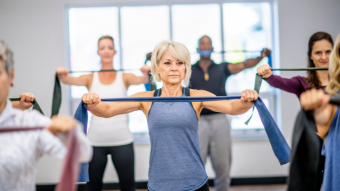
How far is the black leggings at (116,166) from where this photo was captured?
228cm

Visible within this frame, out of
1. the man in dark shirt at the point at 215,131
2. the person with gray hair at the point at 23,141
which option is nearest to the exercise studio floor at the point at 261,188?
the man in dark shirt at the point at 215,131

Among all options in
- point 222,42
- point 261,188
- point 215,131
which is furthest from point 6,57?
point 261,188

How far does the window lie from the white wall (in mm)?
195

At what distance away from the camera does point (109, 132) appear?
2398 mm

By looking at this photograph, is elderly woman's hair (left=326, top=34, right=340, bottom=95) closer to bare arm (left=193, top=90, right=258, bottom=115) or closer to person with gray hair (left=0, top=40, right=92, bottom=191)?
bare arm (left=193, top=90, right=258, bottom=115)

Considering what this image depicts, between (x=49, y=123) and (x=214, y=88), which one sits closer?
(x=49, y=123)

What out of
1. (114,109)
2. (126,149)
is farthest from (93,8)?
(114,109)

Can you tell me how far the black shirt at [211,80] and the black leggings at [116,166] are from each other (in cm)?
93

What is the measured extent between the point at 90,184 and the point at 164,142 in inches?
42.9

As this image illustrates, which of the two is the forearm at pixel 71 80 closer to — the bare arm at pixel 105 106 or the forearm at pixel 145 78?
the forearm at pixel 145 78

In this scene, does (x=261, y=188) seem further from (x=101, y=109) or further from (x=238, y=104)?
(x=101, y=109)

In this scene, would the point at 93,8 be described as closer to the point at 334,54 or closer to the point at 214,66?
the point at 214,66

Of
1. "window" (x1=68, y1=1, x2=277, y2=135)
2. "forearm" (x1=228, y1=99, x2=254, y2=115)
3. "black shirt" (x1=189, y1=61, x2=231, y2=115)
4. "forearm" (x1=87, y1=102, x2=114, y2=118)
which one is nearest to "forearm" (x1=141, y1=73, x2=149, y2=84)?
"black shirt" (x1=189, y1=61, x2=231, y2=115)

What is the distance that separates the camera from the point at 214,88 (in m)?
2.80
